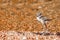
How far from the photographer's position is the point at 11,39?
697 cm

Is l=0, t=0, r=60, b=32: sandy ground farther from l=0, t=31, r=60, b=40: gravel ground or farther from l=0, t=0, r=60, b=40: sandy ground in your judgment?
l=0, t=31, r=60, b=40: gravel ground

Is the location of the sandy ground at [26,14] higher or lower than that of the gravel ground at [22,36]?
lower

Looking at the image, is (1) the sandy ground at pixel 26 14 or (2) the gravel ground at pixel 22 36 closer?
(2) the gravel ground at pixel 22 36

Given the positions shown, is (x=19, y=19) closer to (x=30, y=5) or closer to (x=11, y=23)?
(x=11, y=23)

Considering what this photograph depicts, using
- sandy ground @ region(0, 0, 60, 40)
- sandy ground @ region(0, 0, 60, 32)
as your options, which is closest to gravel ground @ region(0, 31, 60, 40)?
sandy ground @ region(0, 0, 60, 40)

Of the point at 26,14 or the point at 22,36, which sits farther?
the point at 26,14

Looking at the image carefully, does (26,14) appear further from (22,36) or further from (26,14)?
(22,36)

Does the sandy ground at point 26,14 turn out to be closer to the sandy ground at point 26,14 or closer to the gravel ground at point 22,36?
the sandy ground at point 26,14

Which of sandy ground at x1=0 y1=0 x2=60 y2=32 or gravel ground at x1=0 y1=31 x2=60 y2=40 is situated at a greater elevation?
gravel ground at x1=0 y1=31 x2=60 y2=40

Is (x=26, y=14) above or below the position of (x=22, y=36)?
below

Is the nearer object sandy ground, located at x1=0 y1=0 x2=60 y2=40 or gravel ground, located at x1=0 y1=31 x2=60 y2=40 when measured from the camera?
gravel ground, located at x1=0 y1=31 x2=60 y2=40

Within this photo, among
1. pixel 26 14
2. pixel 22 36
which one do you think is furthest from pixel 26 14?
pixel 22 36

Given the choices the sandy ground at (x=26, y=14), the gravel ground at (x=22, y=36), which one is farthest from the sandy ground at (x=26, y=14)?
the gravel ground at (x=22, y=36)

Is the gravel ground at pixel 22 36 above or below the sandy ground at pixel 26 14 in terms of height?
above
